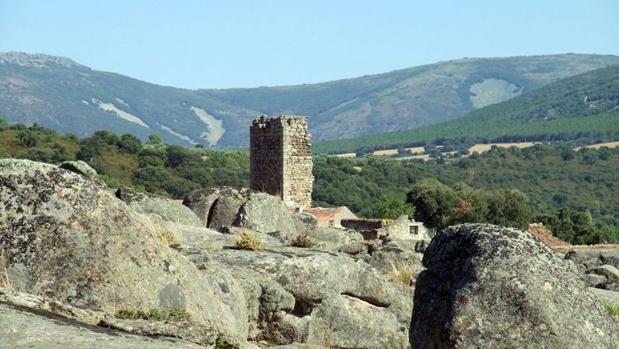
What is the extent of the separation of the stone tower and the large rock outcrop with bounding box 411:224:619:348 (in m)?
30.4

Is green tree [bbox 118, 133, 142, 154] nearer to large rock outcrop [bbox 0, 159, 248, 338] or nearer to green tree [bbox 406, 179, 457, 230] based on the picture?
green tree [bbox 406, 179, 457, 230]

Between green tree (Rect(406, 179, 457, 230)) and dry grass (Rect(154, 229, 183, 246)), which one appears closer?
dry grass (Rect(154, 229, 183, 246))

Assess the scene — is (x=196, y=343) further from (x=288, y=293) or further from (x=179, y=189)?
(x=179, y=189)

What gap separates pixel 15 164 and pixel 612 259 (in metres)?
24.3

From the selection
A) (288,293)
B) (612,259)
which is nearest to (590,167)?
(612,259)

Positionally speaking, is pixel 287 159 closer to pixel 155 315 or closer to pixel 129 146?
pixel 155 315

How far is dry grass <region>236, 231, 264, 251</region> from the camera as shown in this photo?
53.4ft

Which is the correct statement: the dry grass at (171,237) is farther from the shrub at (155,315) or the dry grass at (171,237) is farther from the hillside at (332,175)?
the hillside at (332,175)

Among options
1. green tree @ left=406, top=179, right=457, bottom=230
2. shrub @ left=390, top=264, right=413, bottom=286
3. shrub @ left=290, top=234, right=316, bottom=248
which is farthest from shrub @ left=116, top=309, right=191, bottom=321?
green tree @ left=406, top=179, right=457, bottom=230

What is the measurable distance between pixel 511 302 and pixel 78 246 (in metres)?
3.61

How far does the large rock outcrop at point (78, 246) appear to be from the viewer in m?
10.8

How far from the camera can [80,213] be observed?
11055 mm

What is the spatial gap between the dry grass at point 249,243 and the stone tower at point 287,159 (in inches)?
946

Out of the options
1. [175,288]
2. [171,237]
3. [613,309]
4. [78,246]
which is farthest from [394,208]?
[78,246]
